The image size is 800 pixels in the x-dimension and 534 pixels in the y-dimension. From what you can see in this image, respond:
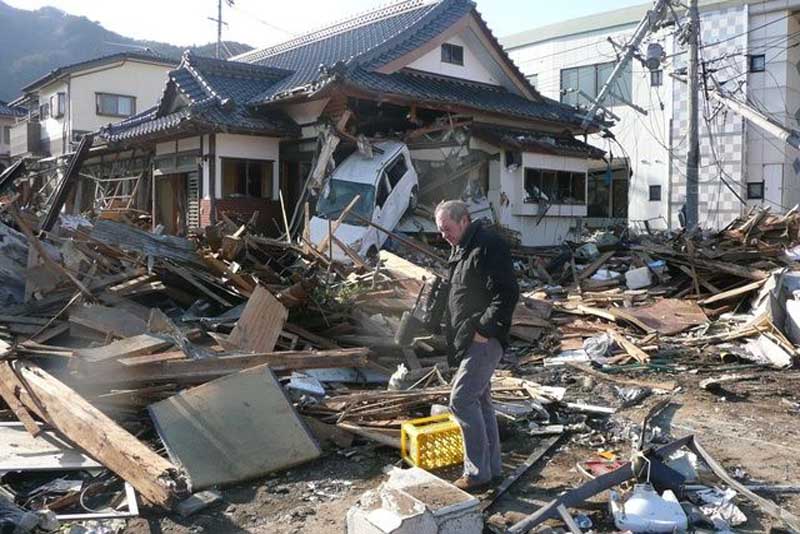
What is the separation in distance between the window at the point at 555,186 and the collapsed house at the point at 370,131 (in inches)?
1.6

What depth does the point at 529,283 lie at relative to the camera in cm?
1265

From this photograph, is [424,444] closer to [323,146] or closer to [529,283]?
[529,283]

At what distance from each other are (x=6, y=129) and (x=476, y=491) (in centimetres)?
4333

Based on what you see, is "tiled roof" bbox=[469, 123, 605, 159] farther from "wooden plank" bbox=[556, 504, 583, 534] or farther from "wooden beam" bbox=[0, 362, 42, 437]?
"wooden plank" bbox=[556, 504, 583, 534]

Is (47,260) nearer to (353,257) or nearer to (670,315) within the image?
(353,257)

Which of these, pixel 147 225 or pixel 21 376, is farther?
pixel 147 225

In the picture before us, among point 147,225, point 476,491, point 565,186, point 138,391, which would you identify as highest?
point 565,186

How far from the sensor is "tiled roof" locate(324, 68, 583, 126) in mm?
15008

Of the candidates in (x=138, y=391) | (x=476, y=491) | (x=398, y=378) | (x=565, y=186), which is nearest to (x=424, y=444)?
(x=476, y=491)

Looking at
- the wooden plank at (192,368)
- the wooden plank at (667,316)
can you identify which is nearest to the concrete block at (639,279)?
the wooden plank at (667,316)

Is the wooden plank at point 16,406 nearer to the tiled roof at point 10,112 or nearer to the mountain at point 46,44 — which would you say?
the tiled roof at point 10,112

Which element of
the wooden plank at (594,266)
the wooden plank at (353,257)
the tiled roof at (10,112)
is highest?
the tiled roof at (10,112)

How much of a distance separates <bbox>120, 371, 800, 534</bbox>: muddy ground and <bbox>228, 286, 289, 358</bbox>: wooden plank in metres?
1.86

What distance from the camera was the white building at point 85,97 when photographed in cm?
2838
